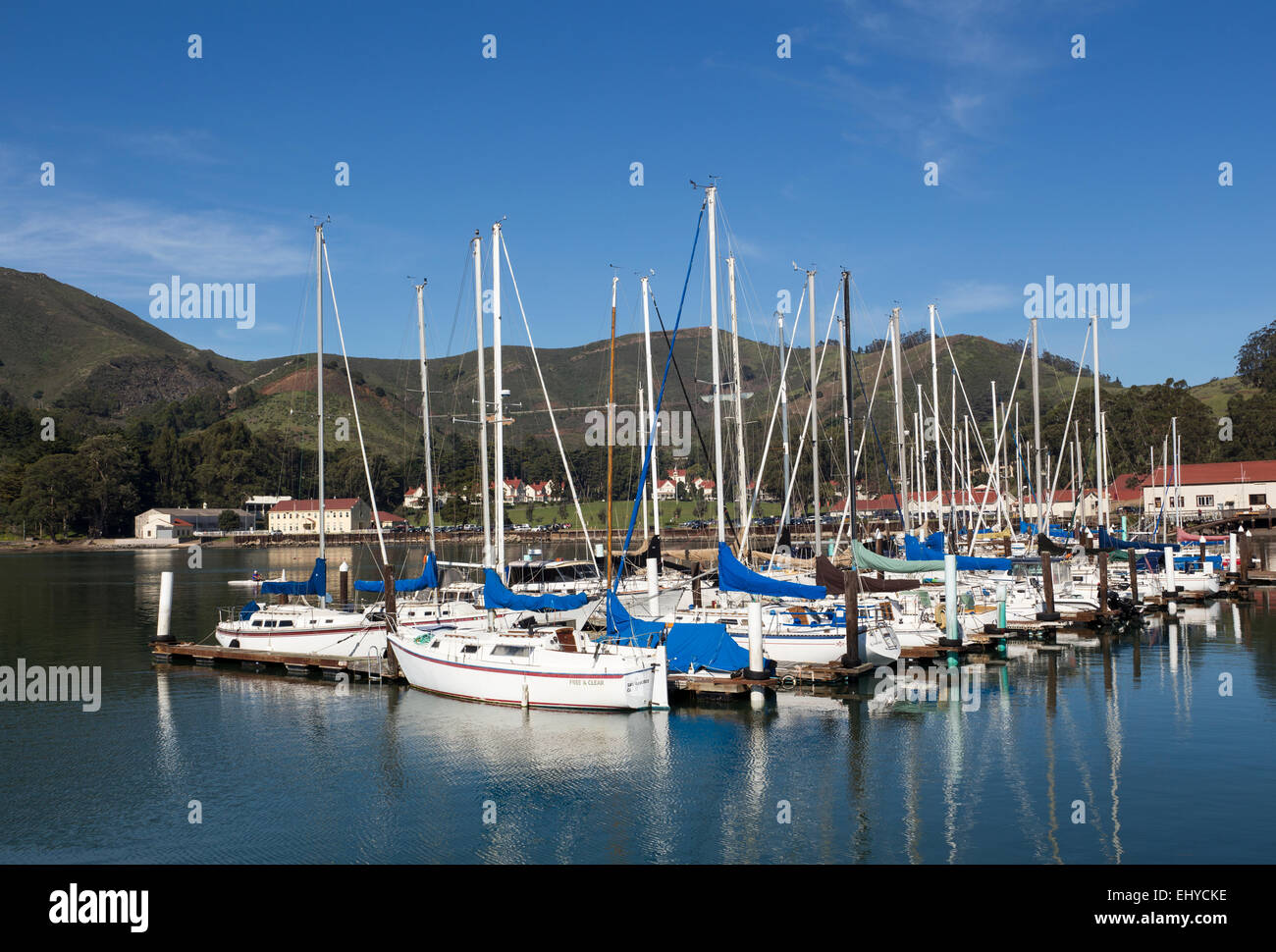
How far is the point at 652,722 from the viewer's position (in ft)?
101

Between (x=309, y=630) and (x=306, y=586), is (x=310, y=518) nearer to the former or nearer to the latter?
(x=306, y=586)

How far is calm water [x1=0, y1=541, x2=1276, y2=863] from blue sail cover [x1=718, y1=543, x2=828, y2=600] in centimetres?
362

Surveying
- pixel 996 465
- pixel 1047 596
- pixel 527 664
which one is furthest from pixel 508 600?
pixel 996 465

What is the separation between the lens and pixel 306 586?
4725 centimetres

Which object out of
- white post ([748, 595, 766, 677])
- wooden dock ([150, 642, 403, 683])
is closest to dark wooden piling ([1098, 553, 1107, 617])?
white post ([748, 595, 766, 677])

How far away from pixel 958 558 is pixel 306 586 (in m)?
30.4

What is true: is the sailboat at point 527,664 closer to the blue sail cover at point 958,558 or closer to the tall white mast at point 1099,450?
the blue sail cover at point 958,558

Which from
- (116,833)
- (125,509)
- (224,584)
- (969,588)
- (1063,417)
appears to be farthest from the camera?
(125,509)

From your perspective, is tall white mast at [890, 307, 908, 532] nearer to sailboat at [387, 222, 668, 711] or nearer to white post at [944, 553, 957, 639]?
white post at [944, 553, 957, 639]

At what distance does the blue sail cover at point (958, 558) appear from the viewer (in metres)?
44.1
